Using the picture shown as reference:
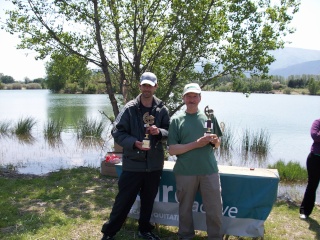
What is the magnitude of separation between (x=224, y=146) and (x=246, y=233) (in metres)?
8.17

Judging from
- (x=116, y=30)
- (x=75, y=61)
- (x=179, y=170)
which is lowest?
(x=179, y=170)

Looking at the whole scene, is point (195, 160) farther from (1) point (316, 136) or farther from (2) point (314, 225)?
(2) point (314, 225)

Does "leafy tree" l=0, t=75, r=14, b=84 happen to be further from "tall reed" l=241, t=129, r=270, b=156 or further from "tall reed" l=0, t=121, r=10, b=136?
"tall reed" l=241, t=129, r=270, b=156

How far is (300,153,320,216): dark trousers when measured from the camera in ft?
15.4

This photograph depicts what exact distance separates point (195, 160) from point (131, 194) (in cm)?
78

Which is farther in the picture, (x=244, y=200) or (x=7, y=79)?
(x=7, y=79)

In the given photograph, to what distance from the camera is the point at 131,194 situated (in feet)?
12.0

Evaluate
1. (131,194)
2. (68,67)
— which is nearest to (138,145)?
(131,194)

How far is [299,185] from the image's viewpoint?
25.8 feet

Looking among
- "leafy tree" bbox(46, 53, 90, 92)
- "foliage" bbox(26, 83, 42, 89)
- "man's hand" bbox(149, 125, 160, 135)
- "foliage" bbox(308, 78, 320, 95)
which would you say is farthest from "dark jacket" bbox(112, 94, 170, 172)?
"foliage" bbox(26, 83, 42, 89)

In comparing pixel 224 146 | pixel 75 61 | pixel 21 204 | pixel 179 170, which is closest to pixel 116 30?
pixel 75 61

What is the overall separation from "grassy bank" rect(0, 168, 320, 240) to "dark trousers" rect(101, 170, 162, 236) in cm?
35

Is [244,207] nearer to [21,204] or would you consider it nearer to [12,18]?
[21,204]

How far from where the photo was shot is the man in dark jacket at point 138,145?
3.54 metres
